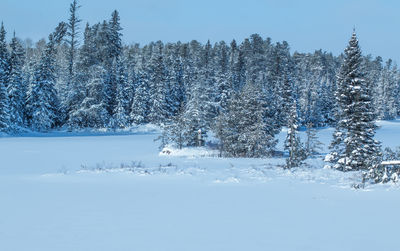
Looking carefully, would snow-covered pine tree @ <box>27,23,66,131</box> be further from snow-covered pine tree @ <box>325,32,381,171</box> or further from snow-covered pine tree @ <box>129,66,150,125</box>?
snow-covered pine tree @ <box>325,32,381,171</box>

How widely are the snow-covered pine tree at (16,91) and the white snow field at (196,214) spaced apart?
129 ft

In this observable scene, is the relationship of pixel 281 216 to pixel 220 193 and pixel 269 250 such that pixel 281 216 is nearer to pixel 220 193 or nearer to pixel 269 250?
pixel 269 250

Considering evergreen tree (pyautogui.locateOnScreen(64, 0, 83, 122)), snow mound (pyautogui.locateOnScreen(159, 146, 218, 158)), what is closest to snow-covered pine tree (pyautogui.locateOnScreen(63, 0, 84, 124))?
evergreen tree (pyautogui.locateOnScreen(64, 0, 83, 122))

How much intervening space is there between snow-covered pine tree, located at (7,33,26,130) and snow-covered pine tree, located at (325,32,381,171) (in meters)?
42.4

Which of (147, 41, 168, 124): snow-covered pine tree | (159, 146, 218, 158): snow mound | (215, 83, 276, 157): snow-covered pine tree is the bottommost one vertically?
(159, 146, 218, 158): snow mound

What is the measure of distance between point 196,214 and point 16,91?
4837 centimetres

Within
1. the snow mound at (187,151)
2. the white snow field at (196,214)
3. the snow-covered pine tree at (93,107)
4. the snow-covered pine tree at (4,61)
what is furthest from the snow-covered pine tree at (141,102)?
the white snow field at (196,214)

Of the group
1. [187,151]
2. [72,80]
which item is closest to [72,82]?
[72,80]

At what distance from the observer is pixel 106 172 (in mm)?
14969

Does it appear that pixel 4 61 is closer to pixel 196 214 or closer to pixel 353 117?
pixel 353 117

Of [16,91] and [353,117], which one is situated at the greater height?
[16,91]

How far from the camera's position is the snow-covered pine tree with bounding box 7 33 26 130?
4803 cm

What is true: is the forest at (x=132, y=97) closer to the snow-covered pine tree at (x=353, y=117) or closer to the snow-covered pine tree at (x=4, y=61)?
the snow-covered pine tree at (x=4, y=61)

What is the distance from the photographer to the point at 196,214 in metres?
8.33
